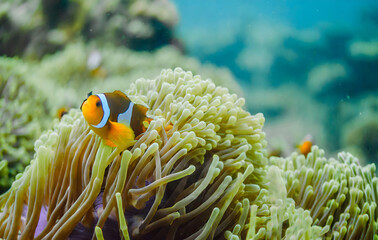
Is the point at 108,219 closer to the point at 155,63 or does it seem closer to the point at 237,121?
the point at 237,121

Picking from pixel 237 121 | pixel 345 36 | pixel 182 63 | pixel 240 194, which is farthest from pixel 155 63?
pixel 345 36

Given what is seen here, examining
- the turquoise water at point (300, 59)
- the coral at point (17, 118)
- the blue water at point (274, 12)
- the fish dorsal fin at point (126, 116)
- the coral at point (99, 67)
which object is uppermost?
the blue water at point (274, 12)

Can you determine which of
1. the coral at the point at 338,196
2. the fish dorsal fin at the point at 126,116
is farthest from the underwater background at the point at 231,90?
the fish dorsal fin at the point at 126,116

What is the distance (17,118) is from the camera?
1.88 meters

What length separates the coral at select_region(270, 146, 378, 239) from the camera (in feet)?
4.39

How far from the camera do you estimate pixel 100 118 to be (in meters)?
0.86

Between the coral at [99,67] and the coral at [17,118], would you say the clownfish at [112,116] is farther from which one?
the coral at [99,67]

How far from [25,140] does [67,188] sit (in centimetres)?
110

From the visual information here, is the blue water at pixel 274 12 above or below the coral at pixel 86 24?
above

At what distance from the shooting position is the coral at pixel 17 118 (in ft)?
5.69

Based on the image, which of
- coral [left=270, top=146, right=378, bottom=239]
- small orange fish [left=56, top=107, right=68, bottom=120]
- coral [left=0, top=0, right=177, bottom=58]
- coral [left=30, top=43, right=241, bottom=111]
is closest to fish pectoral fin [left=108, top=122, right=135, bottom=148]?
coral [left=270, top=146, right=378, bottom=239]

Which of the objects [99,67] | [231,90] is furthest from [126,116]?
[231,90]

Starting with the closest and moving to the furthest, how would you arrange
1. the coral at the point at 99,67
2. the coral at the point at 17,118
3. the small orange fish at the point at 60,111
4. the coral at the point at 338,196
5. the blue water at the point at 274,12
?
1. the coral at the point at 338,196
2. the coral at the point at 17,118
3. the small orange fish at the point at 60,111
4. the coral at the point at 99,67
5. the blue water at the point at 274,12

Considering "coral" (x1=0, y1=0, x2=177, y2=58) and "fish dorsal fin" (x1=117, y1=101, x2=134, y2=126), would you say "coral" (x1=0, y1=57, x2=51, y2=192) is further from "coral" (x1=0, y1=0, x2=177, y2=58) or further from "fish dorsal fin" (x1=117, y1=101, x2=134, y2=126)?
"fish dorsal fin" (x1=117, y1=101, x2=134, y2=126)
